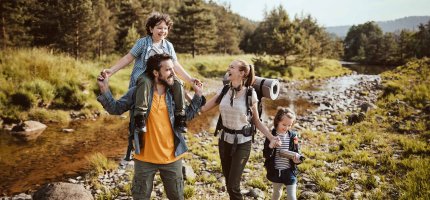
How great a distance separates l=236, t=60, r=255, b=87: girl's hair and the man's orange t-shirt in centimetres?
137

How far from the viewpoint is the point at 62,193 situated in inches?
239

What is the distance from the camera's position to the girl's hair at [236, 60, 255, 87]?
4727mm

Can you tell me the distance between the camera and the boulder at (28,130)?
39.9 ft

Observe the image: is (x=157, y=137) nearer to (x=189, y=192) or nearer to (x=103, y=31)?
(x=189, y=192)

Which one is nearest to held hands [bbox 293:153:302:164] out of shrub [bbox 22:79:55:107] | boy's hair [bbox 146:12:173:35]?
boy's hair [bbox 146:12:173:35]

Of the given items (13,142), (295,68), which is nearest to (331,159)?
(13,142)

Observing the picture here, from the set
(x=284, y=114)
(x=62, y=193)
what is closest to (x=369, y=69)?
→ (x=284, y=114)

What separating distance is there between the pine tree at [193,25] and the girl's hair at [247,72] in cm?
3774

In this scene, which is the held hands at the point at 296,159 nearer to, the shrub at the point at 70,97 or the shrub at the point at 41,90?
the shrub at the point at 70,97

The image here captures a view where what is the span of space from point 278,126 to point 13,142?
10.5 m

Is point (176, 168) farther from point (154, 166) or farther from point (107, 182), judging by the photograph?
point (107, 182)

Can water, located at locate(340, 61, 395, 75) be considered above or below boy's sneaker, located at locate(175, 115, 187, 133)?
below

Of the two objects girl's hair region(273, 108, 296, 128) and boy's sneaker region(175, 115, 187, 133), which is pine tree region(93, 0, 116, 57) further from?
boy's sneaker region(175, 115, 187, 133)

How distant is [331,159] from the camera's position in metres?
9.03
